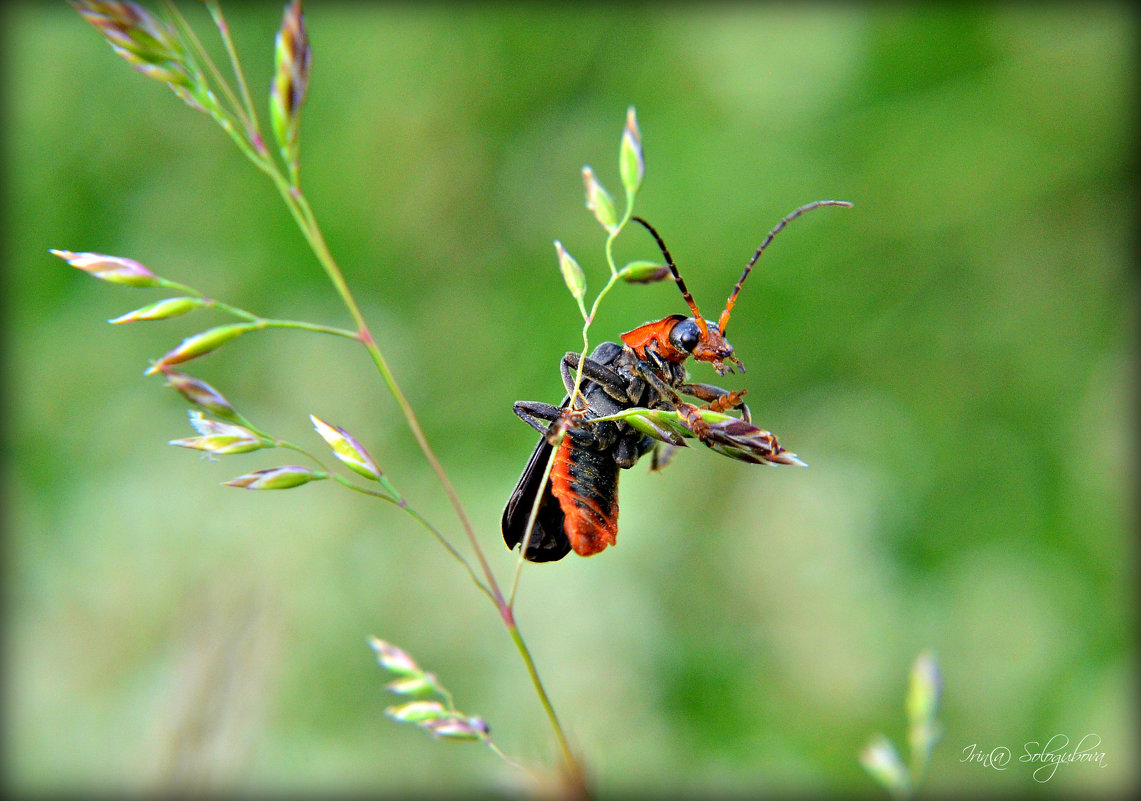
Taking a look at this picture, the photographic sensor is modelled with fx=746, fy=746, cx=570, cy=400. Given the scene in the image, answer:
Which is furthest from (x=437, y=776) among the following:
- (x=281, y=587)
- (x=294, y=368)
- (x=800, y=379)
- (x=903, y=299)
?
(x=903, y=299)

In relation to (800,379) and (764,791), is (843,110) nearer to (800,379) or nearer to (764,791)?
(800,379)

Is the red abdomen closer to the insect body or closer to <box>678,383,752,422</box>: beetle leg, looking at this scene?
the insect body
